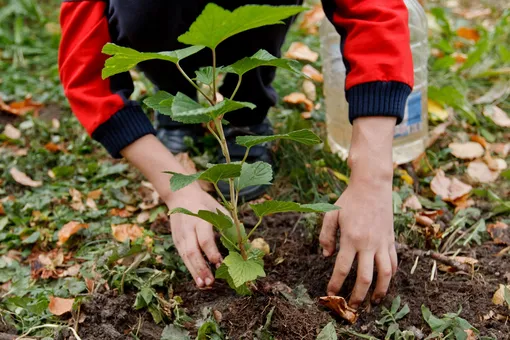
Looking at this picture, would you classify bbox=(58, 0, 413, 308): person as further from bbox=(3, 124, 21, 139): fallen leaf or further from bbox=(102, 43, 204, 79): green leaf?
bbox=(3, 124, 21, 139): fallen leaf

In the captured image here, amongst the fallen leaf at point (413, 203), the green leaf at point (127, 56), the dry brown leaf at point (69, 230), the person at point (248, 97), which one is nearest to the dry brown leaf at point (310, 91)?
the person at point (248, 97)

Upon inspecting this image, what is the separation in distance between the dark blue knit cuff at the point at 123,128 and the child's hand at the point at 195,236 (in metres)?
0.18

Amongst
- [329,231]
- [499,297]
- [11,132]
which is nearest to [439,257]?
[499,297]

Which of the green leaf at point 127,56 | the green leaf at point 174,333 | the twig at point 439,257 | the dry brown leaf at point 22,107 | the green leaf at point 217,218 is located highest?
the green leaf at point 127,56

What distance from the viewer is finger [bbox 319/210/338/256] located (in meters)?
1.13

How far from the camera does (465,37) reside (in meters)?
2.61

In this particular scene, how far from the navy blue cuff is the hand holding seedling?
24 millimetres

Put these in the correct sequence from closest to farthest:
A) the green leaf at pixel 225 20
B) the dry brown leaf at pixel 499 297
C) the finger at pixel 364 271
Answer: the green leaf at pixel 225 20 < the finger at pixel 364 271 < the dry brown leaf at pixel 499 297

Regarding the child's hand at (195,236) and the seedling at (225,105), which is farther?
the child's hand at (195,236)

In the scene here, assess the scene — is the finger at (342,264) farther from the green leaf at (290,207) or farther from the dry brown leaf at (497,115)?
the dry brown leaf at (497,115)

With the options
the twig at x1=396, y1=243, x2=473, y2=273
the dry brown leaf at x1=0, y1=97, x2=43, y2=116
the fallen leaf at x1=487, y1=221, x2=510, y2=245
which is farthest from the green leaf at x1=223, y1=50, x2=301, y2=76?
the dry brown leaf at x1=0, y1=97, x2=43, y2=116

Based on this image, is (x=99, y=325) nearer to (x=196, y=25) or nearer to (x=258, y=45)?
(x=196, y=25)

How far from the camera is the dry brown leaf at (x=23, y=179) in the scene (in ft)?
5.91

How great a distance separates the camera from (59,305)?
1.23 metres
